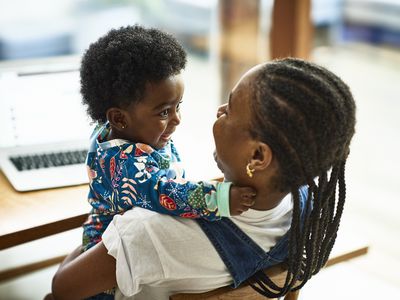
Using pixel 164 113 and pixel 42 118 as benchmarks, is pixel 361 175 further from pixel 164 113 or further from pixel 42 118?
pixel 164 113

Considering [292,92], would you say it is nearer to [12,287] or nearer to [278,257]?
[278,257]

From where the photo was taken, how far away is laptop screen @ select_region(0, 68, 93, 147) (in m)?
1.99

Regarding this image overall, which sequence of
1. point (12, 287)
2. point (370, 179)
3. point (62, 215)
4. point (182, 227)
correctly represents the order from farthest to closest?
point (370, 179)
point (12, 287)
point (62, 215)
point (182, 227)

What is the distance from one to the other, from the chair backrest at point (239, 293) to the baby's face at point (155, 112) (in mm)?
386

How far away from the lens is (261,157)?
112 cm

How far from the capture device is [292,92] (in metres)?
1.06

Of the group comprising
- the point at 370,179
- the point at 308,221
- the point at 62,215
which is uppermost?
the point at 308,221

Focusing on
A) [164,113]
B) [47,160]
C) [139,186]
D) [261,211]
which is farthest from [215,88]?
[261,211]

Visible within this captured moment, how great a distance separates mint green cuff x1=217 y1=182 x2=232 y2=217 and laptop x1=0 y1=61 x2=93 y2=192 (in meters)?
0.81

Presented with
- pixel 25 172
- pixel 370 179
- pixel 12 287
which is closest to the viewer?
pixel 25 172

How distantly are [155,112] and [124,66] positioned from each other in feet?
0.40

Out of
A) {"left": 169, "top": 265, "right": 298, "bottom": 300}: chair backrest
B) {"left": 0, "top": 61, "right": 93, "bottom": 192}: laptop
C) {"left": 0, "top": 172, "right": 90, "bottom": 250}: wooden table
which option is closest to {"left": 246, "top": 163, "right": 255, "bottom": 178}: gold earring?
{"left": 169, "top": 265, "right": 298, "bottom": 300}: chair backrest

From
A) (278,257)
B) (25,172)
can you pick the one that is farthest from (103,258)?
(25,172)

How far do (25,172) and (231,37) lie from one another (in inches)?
67.7
